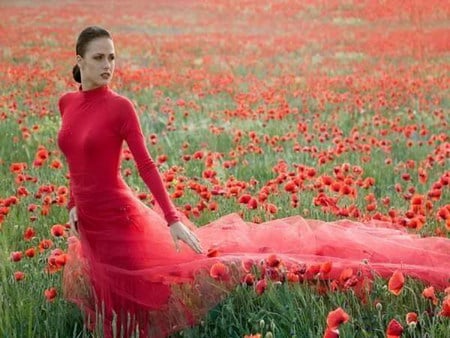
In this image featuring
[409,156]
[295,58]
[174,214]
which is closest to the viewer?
[174,214]

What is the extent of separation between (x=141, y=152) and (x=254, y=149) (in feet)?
7.97

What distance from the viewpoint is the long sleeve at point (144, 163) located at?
2592 millimetres

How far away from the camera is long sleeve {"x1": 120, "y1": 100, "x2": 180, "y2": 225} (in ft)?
8.50

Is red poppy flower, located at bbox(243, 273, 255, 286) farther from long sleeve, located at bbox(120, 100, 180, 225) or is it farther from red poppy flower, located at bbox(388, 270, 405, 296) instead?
red poppy flower, located at bbox(388, 270, 405, 296)

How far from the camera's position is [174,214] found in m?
2.59

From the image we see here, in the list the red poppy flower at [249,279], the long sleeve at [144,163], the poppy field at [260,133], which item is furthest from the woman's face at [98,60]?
the red poppy flower at [249,279]

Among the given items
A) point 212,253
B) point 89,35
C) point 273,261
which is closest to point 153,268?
point 212,253

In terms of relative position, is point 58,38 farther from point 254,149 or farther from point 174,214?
point 174,214

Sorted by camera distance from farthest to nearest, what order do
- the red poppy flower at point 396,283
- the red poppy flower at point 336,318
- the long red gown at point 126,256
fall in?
1. the long red gown at point 126,256
2. the red poppy flower at point 396,283
3. the red poppy flower at point 336,318

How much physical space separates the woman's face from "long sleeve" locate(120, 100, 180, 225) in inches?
4.7

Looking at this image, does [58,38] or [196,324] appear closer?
[196,324]

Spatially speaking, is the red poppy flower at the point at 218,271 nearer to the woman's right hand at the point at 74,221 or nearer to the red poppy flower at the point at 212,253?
the red poppy flower at the point at 212,253

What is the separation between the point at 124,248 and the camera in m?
2.72

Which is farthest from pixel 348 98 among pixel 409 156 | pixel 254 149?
pixel 254 149
